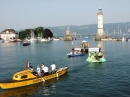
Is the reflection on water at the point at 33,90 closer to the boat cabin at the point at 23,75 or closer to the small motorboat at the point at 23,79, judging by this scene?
the small motorboat at the point at 23,79

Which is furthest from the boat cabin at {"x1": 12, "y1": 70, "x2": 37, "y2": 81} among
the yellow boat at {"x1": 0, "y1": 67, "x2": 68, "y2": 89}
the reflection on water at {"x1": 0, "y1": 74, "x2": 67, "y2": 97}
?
the reflection on water at {"x1": 0, "y1": 74, "x2": 67, "y2": 97}

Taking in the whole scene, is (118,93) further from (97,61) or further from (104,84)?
(97,61)

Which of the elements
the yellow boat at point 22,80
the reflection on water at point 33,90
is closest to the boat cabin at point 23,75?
the yellow boat at point 22,80

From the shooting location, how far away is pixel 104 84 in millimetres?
29828

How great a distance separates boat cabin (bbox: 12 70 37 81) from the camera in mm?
28766

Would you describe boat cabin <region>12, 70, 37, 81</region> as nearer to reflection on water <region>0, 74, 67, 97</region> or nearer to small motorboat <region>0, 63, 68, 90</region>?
small motorboat <region>0, 63, 68, 90</region>

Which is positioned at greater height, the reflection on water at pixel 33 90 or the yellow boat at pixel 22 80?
the yellow boat at pixel 22 80

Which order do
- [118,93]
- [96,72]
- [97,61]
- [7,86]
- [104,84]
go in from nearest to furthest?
[118,93]
[7,86]
[104,84]
[96,72]
[97,61]

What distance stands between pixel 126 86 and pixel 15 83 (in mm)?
14537

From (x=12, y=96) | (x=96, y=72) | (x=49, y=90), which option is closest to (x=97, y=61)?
(x=96, y=72)

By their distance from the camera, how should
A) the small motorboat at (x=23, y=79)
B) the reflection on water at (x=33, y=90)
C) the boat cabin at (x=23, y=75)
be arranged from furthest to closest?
the boat cabin at (x=23, y=75) → the small motorboat at (x=23, y=79) → the reflection on water at (x=33, y=90)

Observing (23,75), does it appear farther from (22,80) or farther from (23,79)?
(22,80)

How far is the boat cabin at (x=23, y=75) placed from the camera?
2877 cm

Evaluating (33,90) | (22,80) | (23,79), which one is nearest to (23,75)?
(23,79)
